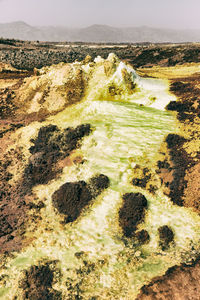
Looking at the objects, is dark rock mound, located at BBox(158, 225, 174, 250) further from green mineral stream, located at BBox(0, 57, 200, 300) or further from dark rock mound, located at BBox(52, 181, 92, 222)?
dark rock mound, located at BBox(52, 181, 92, 222)

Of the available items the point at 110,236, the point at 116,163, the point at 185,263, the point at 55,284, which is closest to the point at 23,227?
the point at 55,284

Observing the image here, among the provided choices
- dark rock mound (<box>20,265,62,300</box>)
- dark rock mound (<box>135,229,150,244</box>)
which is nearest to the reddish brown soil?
dark rock mound (<box>135,229,150,244</box>)

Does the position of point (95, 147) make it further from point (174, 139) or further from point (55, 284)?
point (55, 284)

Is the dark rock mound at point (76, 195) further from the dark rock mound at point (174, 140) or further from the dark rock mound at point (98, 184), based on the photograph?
the dark rock mound at point (174, 140)

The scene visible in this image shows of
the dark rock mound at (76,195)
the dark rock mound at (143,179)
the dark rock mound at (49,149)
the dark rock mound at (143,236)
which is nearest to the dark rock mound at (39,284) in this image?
the dark rock mound at (76,195)

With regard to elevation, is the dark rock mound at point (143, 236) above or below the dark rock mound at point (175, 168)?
below

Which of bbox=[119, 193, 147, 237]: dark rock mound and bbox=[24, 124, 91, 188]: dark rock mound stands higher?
bbox=[24, 124, 91, 188]: dark rock mound
